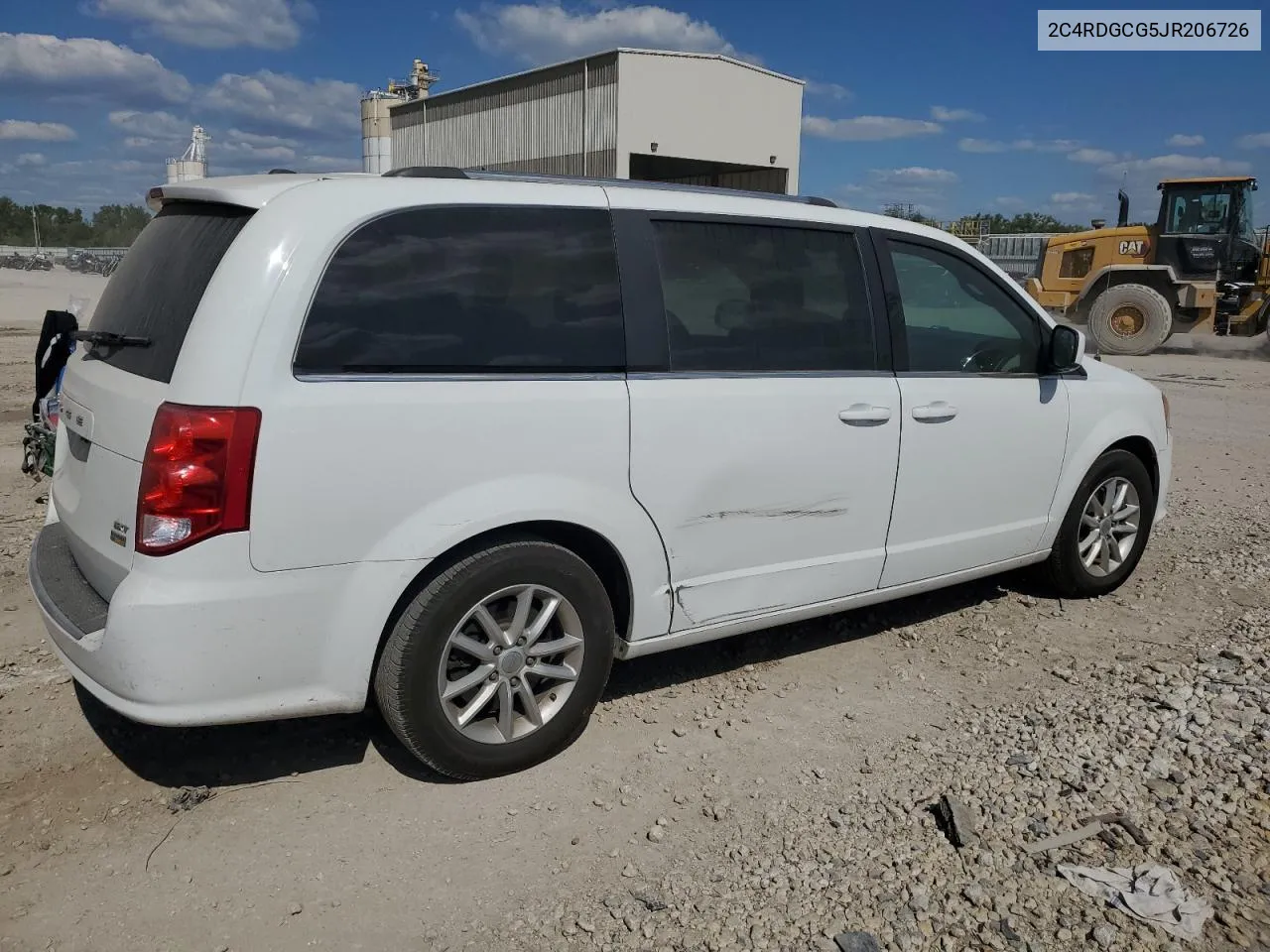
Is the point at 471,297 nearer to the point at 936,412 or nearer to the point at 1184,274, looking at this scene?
the point at 936,412

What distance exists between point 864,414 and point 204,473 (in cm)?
234

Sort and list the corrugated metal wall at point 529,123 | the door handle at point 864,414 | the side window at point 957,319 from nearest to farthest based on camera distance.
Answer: the door handle at point 864,414 → the side window at point 957,319 → the corrugated metal wall at point 529,123

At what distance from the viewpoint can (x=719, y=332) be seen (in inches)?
140

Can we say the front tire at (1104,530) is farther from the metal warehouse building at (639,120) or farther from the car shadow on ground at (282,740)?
the metal warehouse building at (639,120)

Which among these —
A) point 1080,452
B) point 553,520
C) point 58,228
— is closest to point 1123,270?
point 1080,452

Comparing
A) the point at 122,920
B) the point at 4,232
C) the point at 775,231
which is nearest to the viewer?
the point at 122,920

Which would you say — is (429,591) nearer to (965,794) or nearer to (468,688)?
(468,688)

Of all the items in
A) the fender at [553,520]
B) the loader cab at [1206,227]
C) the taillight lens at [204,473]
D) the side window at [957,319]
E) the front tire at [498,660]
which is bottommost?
the front tire at [498,660]

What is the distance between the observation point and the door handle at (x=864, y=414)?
3775 millimetres

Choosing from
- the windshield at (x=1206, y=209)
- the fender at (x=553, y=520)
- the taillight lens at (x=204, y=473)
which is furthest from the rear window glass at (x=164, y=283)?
the windshield at (x=1206, y=209)

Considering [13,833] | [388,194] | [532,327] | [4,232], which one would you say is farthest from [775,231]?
[4,232]

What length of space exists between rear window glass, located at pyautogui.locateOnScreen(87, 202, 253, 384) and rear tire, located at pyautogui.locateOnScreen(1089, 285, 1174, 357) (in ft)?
57.8

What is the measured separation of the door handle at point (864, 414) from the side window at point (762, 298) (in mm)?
164

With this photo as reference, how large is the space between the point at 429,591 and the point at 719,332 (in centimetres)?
137
